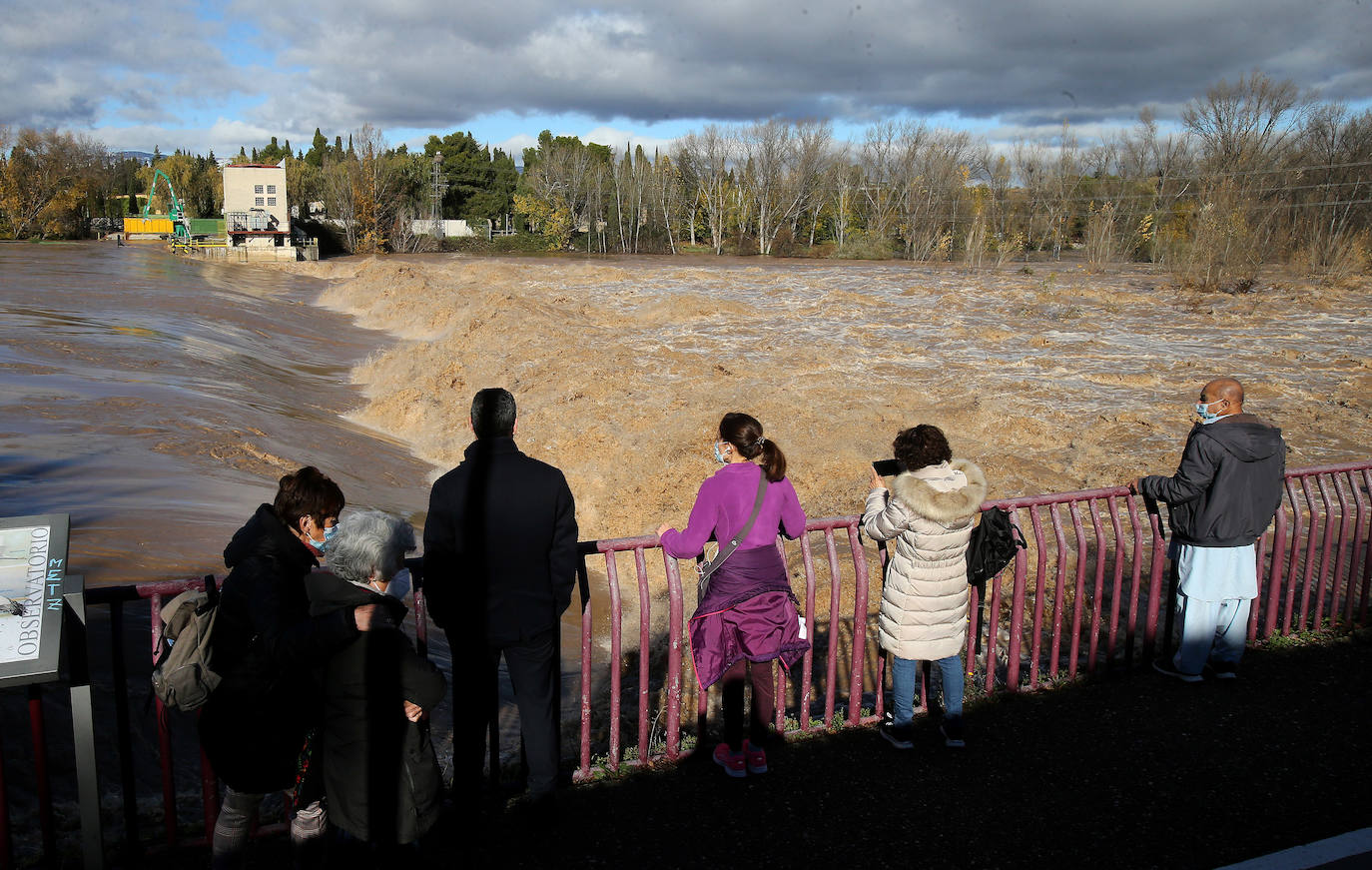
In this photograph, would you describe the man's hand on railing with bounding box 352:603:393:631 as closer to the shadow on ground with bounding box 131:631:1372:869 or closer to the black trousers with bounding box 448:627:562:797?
the black trousers with bounding box 448:627:562:797

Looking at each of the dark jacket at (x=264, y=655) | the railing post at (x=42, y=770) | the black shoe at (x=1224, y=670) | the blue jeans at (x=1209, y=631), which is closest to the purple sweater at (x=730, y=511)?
the dark jacket at (x=264, y=655)

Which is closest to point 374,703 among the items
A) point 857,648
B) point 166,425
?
point 857,648

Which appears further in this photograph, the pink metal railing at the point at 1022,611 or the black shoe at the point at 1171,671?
the black shoe at the point at 1171,671

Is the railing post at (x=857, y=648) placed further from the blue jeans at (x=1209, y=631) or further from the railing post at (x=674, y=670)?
the blue jeans at (x=1209, y=631)

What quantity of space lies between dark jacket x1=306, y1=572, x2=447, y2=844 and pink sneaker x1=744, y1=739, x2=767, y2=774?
1.71 m

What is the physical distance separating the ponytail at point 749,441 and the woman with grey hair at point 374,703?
1536 millimetres

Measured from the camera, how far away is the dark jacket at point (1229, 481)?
218 inches

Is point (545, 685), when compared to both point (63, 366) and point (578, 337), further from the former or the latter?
point (578, 337)

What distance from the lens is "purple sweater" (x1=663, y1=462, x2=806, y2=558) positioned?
4391mm

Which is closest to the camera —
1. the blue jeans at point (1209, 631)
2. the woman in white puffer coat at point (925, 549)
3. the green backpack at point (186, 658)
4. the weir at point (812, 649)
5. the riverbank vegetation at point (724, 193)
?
the green backpack at point (186, 658)

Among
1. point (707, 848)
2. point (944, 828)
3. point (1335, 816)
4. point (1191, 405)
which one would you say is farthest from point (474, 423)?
point (1191, 405)

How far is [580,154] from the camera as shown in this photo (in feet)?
→ 281

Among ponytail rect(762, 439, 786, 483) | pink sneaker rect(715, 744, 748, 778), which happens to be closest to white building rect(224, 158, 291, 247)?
pink sneaker rect(715, 744, 748, 778)

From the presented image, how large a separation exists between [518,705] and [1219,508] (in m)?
4.14
